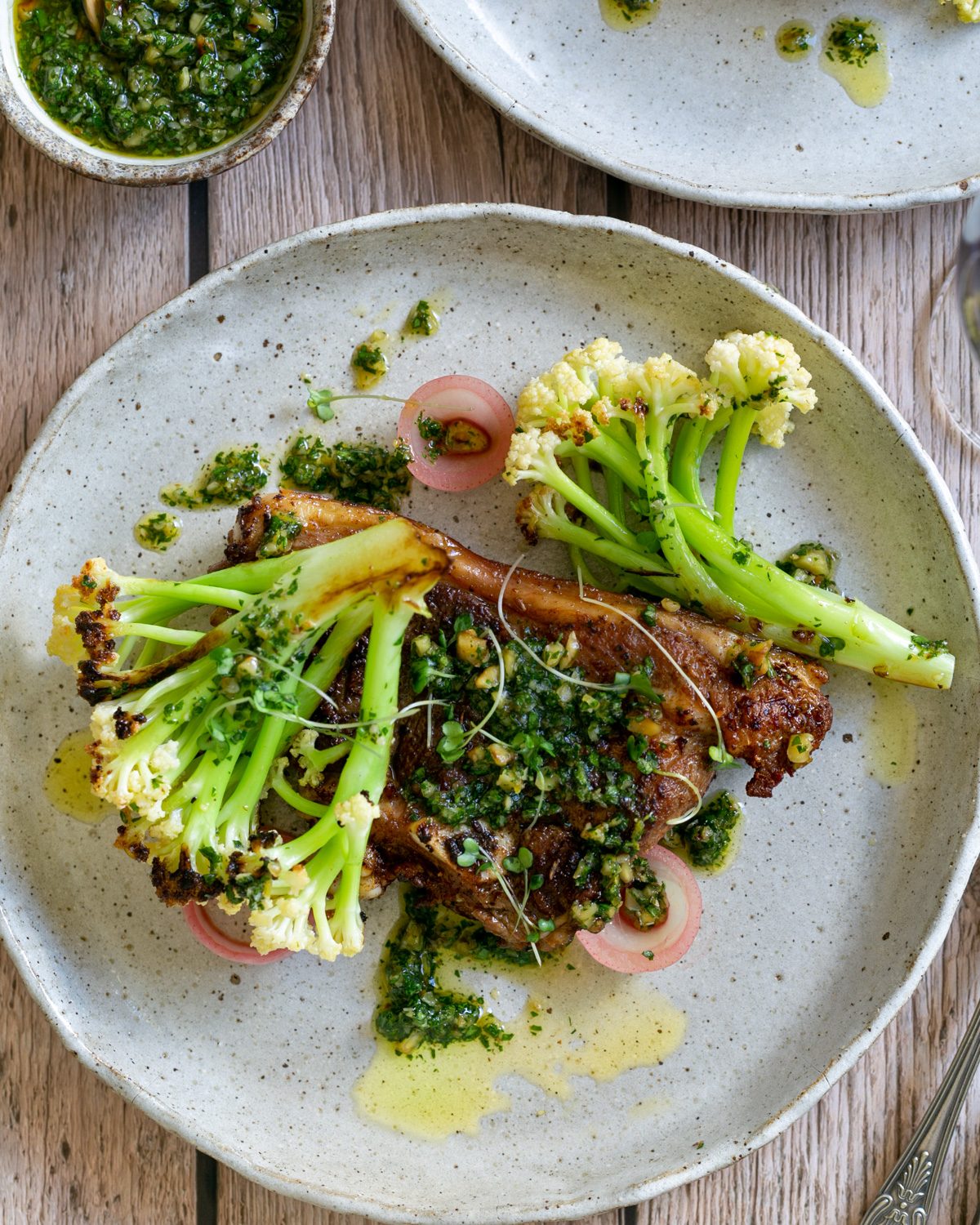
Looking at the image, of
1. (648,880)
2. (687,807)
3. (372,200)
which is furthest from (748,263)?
(648,880)

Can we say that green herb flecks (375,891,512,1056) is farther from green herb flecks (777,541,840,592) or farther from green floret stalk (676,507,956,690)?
green herb flecks (777,541,840,592)

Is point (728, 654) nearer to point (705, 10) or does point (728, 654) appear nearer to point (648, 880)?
point (648, 880)

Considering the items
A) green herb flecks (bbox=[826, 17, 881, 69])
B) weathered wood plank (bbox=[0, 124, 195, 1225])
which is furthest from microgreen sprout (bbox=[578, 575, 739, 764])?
green herb flecks (bbox=[826, 17, 881, 69])

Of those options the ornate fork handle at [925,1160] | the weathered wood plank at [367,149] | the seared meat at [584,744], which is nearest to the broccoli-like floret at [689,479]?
the seared meat at [584,744]

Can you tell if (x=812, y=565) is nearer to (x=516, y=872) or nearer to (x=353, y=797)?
(x=516, y=872)

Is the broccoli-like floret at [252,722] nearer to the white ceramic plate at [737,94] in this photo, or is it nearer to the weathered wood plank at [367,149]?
the weathered wood plank at [367,149]

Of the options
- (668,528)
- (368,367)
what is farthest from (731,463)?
(368,367)
